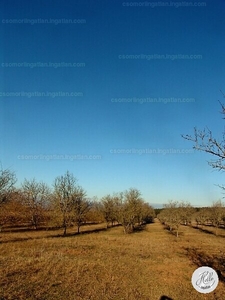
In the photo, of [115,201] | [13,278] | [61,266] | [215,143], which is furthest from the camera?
[115,201]

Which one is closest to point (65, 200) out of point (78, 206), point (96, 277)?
point (78, 206)

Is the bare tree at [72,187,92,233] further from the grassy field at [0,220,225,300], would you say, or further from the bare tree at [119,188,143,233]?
the grassy field at [0,220,225,300]

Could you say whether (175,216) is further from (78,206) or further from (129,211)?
(78,206)

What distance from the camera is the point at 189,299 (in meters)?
12.3

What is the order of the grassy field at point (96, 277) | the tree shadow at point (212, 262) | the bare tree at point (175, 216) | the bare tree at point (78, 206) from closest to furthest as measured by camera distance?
the grassy field at point (96, 277) < the tree shadow at point (212, 262) < the bare tree at point (78, 206) < the bare tree at point (175, 216)

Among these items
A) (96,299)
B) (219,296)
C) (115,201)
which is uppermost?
(115,201)

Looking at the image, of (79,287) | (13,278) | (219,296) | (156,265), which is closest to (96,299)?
(79,287)

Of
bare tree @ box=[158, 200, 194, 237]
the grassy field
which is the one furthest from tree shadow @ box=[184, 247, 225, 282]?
bare tree @ box=[158, 200, 194, 237]

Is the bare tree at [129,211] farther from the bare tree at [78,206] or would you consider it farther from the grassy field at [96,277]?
the grassy field at [96,277]

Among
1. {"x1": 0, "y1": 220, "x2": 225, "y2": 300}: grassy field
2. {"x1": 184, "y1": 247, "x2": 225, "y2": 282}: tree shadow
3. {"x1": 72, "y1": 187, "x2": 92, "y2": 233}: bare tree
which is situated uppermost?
{"x1": 72, "y1": 187, "x2": 92, "y2": 233}: bare tree

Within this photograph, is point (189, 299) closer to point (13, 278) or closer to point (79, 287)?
point (79, 287)

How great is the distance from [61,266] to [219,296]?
418 inches

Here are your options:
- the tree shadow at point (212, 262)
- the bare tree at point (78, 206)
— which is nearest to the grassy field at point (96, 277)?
the tree shadow at point (212, 262)

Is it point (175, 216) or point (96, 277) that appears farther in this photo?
point (175, 216)
